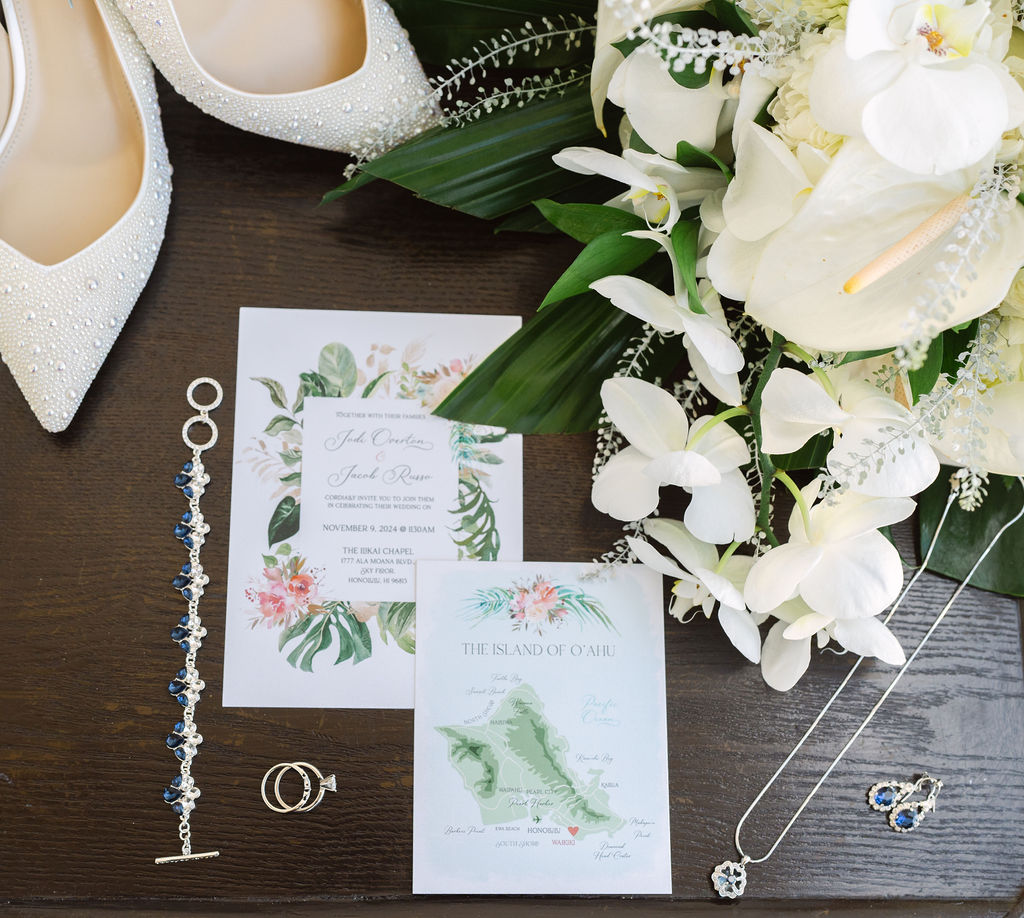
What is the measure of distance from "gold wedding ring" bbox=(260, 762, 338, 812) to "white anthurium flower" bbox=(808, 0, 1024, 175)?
49cm

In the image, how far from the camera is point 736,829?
56cm

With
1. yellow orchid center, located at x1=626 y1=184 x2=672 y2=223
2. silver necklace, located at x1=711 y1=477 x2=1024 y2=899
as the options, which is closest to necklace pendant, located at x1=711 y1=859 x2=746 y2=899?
silver necklace, located at x1=711 y1=477 x2=1024 y2=899

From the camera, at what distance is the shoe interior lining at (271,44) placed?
0.55m

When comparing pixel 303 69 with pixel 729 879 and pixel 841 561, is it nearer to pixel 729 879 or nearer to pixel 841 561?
pixel 841 561

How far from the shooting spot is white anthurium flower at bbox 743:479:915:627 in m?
0.48

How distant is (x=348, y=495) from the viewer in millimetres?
570

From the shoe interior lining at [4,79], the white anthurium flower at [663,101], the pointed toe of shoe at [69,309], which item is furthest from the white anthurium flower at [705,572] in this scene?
the shoe interior lining at [4,79]

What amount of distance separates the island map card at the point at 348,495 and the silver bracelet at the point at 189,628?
0.02m

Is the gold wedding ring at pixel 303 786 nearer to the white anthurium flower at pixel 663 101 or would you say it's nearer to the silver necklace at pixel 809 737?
the silver necklace at pixel 809 737

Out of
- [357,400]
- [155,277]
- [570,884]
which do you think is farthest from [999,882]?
[155,277]

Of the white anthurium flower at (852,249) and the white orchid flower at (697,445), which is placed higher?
the white anthurium flower at (852,249)

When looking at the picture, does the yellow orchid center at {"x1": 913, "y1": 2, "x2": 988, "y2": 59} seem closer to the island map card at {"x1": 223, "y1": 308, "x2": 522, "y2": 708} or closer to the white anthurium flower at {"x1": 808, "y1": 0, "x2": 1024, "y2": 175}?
the white anthurium flower at {"x1": 808, "y1": 0, "x2": 1024, "y2": 175}

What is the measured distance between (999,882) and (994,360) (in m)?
0.39

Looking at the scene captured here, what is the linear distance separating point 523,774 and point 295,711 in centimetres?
16
